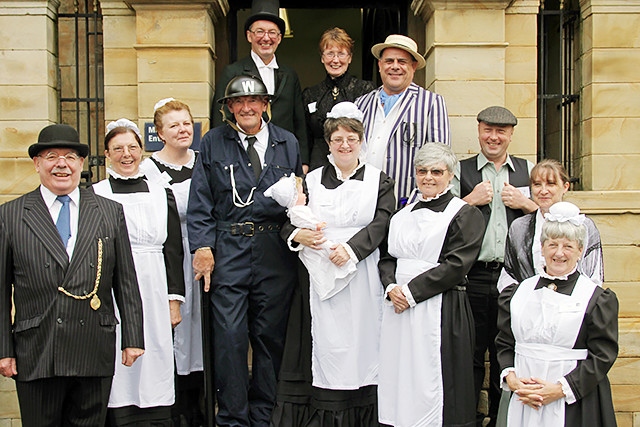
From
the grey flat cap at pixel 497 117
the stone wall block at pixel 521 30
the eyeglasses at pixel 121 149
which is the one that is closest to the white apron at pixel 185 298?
the eyeglasses at pixel 121 149

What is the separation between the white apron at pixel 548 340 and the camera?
3.58m

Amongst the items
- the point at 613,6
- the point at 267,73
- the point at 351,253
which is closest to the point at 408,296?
the point at 351,253

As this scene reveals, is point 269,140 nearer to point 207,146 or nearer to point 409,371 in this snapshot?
point 207,146

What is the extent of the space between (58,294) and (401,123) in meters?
2.47

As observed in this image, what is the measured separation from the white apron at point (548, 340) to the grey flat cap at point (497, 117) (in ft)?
4.92

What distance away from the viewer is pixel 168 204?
4547mm

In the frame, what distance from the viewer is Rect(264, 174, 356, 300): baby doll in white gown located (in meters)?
4.36

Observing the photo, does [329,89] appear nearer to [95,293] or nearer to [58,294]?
[95,293]

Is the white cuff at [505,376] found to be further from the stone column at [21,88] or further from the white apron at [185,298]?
the stone column at [21,88]

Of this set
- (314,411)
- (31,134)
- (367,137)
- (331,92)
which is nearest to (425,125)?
(367,137)

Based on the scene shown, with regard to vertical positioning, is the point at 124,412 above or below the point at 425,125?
below

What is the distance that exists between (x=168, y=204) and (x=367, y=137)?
1.44 meters

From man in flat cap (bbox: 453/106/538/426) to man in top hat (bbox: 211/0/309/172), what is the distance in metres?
1.32

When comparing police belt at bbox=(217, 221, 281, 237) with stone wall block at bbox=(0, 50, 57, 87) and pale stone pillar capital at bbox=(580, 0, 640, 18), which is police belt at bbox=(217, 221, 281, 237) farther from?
pale stone pillar capital at bbox=(580, 0, 640, 18)
